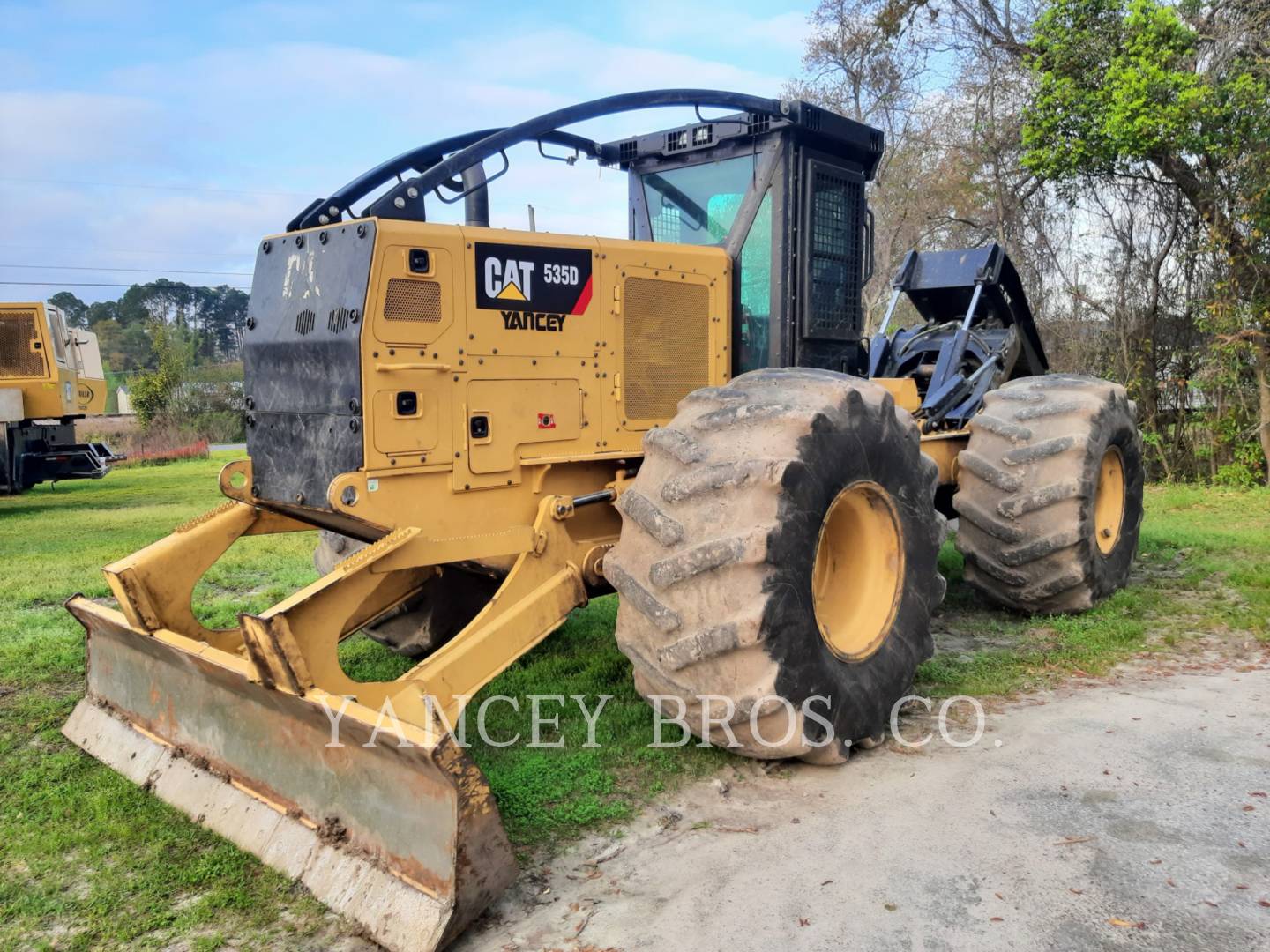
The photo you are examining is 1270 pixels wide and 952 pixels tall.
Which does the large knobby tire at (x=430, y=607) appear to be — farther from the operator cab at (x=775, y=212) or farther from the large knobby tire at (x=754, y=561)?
the operator cab at (x=775, y=212)

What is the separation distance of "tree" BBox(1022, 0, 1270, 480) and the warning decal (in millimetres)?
9448

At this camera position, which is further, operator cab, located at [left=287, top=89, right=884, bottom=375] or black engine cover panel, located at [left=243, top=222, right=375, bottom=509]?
operator cab, located at [left=287, top=89, right=884, bottom=375]

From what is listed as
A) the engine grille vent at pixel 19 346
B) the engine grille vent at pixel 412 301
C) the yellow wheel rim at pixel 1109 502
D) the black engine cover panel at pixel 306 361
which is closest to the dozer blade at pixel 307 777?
the black engine cover panel at pixel 306 361

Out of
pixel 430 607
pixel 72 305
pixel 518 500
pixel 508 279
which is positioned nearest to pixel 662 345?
pixel 508 279

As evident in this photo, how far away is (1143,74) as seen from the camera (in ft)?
37.0

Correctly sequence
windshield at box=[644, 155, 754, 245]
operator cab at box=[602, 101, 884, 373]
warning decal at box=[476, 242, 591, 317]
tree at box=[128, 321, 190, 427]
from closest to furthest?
warning decal at box=[476, 242, 591, 317] < operator cab at box=[602, 101, 884, 373] < windshield at box=[644, 155, 754, 245] < tree at box=[128, 321, 190, 427]

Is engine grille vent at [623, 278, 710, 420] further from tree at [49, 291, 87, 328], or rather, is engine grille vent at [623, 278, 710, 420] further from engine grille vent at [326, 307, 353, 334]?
tree at [49, 291, 87, 328]

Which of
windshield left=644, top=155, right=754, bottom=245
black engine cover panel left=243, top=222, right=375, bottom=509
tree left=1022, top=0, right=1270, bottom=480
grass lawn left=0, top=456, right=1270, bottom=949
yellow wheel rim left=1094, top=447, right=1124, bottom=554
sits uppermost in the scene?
tree left=1022, top=0, right=1270, bottom=480

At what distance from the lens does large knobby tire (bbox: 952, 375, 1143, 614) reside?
5645 millimetres

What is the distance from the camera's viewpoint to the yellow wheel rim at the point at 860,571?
4340 millimetres

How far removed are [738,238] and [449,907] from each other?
11.4 feet

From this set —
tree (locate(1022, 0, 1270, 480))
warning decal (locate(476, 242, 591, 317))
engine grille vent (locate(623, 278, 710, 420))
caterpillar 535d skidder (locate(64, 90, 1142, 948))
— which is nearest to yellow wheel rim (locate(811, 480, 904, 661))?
caterpillar 535d skidder (locate(64, 90, 1142, 948))

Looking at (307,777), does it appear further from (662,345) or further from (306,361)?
(662,345)

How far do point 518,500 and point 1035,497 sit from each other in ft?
9.86
